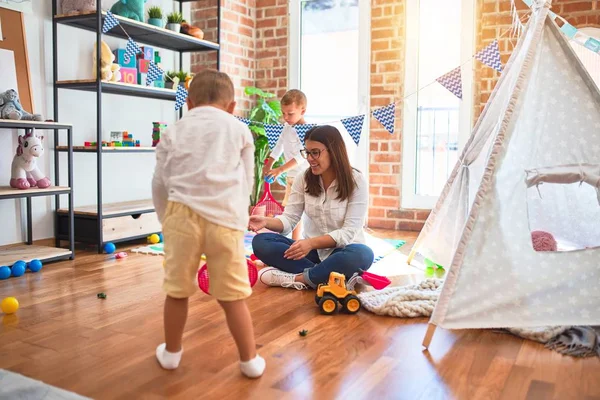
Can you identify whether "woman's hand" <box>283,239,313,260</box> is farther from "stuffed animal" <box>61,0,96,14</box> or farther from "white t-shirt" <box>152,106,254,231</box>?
"stuffed animal" <box>61,0,96,14</box>

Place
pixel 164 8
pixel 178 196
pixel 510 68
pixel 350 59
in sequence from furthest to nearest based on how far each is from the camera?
pixel 350 59 → pixel 164 8 → pixel 510 68 → pixel 178 196

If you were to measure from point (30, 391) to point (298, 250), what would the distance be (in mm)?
1303

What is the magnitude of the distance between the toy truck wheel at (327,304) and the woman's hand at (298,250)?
0.92ft

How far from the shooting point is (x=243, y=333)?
5.86ft

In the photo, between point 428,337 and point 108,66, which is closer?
point 428,337

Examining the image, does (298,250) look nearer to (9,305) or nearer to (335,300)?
(335,300)

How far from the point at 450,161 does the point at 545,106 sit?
98.9 inches

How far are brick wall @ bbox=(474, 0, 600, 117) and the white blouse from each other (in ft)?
7.08

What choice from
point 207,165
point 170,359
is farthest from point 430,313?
point 207,165

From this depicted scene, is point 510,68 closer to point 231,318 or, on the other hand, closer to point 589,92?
point 589,92

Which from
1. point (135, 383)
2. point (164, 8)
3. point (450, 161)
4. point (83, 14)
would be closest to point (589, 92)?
point (135, 383)

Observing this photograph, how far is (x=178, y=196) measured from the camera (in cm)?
173

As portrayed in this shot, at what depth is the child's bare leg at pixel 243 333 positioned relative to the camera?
1762mm

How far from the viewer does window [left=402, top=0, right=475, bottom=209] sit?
15.4ft
